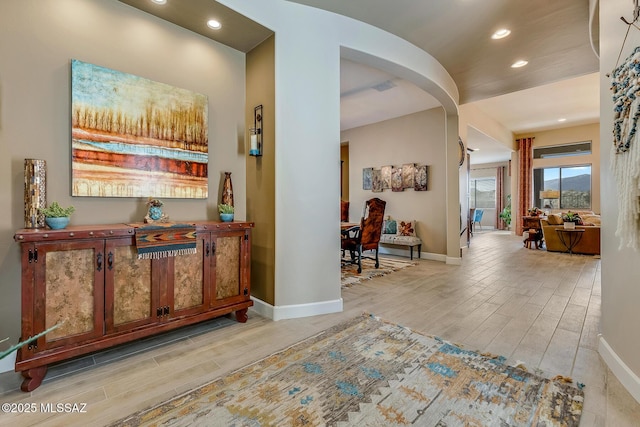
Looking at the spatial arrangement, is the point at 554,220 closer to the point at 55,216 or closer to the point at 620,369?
the point at 620,369

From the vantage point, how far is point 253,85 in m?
3.17

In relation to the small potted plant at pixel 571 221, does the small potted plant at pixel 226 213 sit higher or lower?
higher

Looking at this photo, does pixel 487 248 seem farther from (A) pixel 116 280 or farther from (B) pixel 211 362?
(A) pixel 116 280

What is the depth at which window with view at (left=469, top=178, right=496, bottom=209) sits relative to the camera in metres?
13.8

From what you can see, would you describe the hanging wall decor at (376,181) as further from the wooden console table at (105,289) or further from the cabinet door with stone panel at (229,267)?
the wooden console table at (105,289)

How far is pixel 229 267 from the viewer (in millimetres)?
2746

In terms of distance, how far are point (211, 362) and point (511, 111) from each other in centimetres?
870

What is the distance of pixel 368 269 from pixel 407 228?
5.69ft

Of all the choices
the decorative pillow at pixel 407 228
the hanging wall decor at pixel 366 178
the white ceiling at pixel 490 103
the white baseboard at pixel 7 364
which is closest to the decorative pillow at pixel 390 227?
the decorative pillow at pixel 407 228

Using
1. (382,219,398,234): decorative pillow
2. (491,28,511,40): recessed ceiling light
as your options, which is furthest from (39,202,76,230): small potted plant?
(382,219,398,234): decorative pillow

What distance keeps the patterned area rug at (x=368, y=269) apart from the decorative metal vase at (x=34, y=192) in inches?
125

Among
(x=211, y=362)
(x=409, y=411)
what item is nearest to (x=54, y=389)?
(x=211, y=362)

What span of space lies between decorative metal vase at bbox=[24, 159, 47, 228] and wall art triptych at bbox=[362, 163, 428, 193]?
18.8ft

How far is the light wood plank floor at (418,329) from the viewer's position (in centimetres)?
174
